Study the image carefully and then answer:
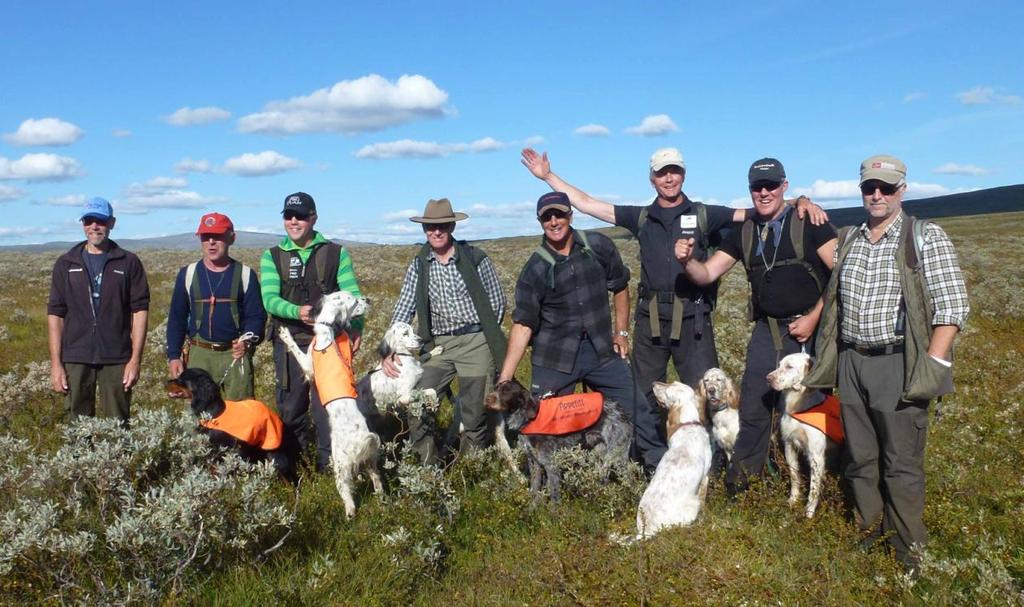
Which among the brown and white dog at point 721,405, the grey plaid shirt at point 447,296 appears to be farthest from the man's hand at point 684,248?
the grey plaid shirt at point 447,296

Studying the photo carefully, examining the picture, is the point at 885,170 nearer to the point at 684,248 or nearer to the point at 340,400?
the point at 684,248

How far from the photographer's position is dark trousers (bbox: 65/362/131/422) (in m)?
6.59

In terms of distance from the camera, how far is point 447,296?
6.44 metres

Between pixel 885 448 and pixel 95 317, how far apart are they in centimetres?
678

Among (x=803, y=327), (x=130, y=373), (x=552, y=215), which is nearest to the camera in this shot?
(x=803, y=327)

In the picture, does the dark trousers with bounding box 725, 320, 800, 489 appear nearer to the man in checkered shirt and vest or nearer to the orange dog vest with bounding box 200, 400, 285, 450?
the man in checkered shirt and vest

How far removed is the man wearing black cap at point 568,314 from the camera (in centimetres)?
609

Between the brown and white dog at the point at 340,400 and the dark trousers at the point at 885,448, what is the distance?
3700 mm

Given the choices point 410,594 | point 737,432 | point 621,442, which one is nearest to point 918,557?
point 737,432

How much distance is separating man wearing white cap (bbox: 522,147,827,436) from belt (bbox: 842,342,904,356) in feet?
4.62

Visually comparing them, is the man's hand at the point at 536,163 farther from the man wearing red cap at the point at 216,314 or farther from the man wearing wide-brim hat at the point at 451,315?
the man wearing red cap at the point at 216,314

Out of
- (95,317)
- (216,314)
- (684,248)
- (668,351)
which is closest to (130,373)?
(95,317)

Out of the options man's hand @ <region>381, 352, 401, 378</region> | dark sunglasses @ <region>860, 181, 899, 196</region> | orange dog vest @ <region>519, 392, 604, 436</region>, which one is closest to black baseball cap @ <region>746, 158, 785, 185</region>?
dark sunglasses @ <region>860, 181, 899, 196</region>

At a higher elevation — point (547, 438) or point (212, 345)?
point (212, 345)
